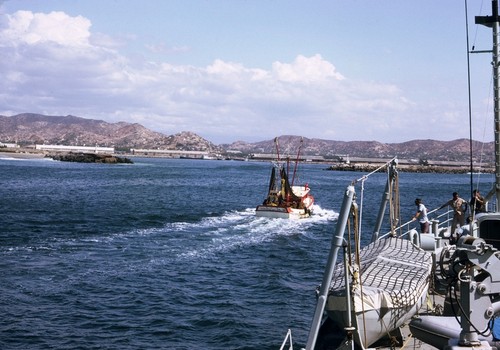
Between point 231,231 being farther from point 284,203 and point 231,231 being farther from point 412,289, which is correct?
point 412,289

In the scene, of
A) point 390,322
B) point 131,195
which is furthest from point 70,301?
point 131,195

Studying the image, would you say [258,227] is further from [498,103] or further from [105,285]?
[498,103]

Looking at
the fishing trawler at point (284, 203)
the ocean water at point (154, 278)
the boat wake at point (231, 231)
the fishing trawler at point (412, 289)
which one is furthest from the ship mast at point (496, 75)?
the fishing trawler at point (284, 203)

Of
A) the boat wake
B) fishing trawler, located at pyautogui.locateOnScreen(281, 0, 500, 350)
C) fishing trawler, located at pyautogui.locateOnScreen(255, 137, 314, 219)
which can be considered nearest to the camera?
fishing trawler, located at pyautogui.locateOnScreen(281, 0, 500, 350)

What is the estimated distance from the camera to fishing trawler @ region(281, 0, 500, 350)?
1023 cm

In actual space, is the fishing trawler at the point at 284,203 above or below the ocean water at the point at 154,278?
above

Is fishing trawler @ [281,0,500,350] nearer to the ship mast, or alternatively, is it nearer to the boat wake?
the ship mast

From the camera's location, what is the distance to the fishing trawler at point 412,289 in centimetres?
1023

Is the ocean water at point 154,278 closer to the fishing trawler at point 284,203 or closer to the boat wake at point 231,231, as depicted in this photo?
the boat wake at point 231,231

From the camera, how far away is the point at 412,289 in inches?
623

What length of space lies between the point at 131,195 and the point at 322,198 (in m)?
29.4

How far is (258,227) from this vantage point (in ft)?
172

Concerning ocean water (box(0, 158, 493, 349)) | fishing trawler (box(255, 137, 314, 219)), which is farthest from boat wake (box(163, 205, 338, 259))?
fishing trawler (box(255, 137, 314, 219))

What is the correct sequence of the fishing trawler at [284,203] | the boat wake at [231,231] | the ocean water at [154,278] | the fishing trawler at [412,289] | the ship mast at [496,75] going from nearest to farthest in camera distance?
the fishing trawler at [412,289], the ship mast at [496,75], the ocean water at [154,278], the boat wake at [231,231], the fishing trawler at [284,203]
